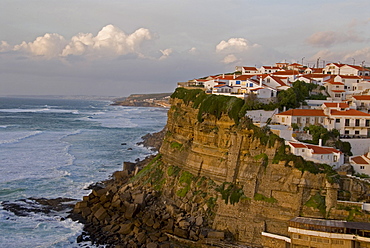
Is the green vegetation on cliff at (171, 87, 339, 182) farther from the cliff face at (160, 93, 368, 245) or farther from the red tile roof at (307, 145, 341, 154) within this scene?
the red tile roof at (307, 145, 341, 154)

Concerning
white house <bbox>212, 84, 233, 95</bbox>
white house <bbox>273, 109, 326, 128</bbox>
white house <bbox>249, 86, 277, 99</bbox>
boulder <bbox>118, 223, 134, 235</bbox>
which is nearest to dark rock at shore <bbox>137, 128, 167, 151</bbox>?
white house <bbox>212, 84, 233, 95</bbox>

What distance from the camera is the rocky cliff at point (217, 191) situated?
22844 mm

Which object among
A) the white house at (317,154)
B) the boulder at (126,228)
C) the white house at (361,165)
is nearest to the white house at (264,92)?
the white house at (317,154)

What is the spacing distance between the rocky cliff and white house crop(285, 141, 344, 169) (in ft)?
2.49

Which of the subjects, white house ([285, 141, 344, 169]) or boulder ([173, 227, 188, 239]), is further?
boulder ([173, 227, 188, 239])

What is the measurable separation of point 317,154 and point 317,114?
7004 mm

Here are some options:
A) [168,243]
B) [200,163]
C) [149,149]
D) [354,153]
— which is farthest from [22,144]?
[354,153]

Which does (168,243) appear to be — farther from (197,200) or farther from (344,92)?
(344,92)

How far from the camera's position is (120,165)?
46.2 m

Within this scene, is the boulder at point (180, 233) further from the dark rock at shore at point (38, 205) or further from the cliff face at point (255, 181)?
the dark rock at shore at point (38, 205)

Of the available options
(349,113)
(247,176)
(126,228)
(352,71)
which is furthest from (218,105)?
(352,71)

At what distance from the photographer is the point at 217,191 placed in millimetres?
27469

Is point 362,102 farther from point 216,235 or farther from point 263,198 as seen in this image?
point 216,235

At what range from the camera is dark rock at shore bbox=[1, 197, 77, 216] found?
99.9ft
